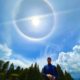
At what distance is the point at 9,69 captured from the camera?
7875cm

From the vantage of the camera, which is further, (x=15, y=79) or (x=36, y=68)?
(x=36, y=68)

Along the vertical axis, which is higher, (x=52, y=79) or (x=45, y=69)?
(x=45, y=69)

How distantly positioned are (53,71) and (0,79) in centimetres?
332

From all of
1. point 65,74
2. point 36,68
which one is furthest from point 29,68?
point 65,74

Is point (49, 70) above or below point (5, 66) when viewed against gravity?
below

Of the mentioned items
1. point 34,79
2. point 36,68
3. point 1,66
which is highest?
point 1,66

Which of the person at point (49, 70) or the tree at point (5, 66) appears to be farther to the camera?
the tree at point (5, 66)

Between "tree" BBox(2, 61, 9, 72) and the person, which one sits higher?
"tree" BBox(2, 61, 9, 72)

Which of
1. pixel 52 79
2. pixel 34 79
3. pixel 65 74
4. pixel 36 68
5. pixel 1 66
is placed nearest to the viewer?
pixel 52 79

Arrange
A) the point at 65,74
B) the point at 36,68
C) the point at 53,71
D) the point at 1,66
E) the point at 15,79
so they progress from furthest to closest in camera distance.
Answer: the point at 1,66 < the point at 65,74 < the point at 36,68 < the point at 53,71 < the point at 15,79

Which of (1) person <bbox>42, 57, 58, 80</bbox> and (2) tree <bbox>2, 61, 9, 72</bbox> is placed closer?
(1) person <bbox>42, 57, 58, 80</bbox>

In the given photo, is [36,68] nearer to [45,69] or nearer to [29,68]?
[29,68]

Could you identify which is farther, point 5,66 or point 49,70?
point 5,66

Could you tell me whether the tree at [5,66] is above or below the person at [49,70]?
above
